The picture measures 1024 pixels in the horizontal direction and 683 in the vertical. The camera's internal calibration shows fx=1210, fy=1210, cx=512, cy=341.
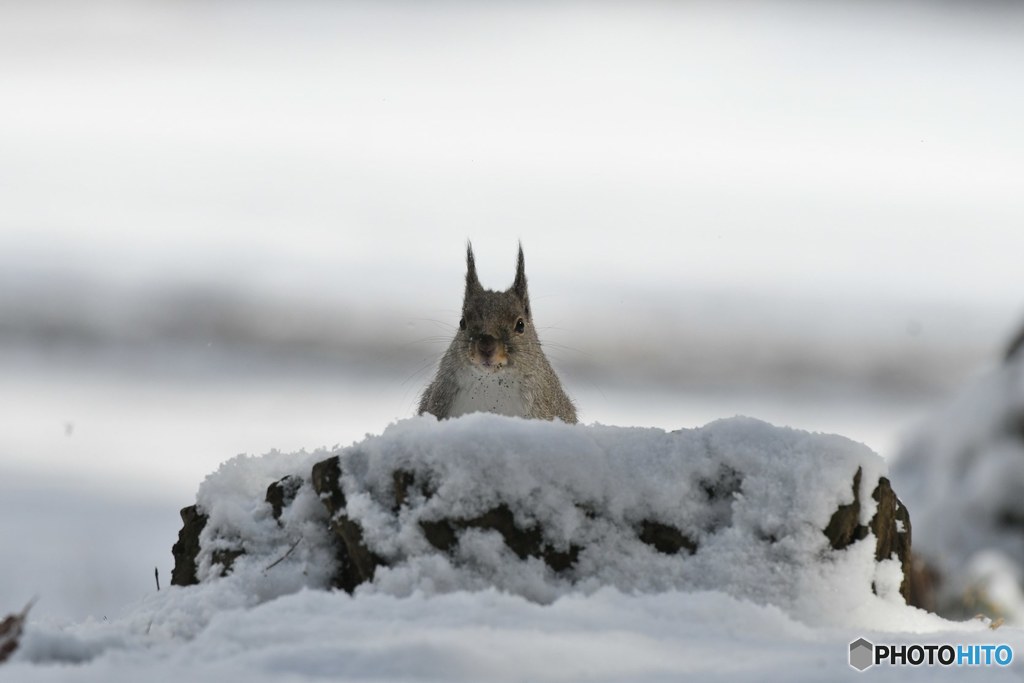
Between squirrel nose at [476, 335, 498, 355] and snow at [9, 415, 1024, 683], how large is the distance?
1.98 metres

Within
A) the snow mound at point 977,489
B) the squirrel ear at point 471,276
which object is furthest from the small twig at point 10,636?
the snow mound at point 977,489

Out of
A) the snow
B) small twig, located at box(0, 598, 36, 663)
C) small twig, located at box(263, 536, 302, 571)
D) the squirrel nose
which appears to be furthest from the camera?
the squirrel nose

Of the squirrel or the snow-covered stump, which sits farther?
the squirrel

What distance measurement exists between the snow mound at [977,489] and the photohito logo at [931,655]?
456 cm

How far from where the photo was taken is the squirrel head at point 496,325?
571 cm

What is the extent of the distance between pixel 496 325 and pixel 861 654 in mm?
3502

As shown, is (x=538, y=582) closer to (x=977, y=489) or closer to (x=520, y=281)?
(x=520, y=281)

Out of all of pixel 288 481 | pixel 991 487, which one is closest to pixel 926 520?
pixel 991 487

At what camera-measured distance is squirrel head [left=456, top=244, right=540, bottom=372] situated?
18.7 feet

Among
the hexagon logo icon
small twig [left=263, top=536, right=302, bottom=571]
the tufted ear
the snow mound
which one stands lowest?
the hexagon logo icon

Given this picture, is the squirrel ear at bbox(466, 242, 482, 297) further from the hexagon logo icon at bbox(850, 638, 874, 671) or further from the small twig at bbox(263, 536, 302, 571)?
the hexagon logo icon at bbox(850, 638, 874, 671)

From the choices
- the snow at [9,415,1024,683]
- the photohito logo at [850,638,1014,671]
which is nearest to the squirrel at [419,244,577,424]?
the snow at [9,415,1024,683]

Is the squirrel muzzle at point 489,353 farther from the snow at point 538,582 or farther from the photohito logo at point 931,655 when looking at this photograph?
the photohito logo at point 931,655

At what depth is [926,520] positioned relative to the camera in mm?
8445
